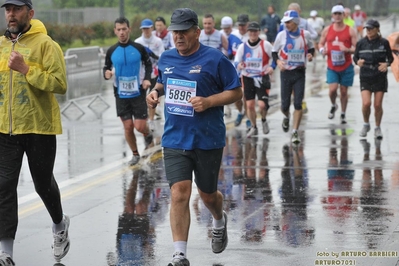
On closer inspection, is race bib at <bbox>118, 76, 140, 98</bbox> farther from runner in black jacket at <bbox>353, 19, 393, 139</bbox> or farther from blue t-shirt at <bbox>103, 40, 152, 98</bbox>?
runner in black jacket at <bbox>353, 19, 393, 139</bbox>

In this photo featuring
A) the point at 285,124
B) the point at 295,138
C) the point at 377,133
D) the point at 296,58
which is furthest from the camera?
the point at 285,124

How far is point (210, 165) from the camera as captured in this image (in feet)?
23.4

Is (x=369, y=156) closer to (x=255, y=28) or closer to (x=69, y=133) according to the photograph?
(x=255, y=28)

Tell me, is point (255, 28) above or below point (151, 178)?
above

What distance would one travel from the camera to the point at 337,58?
53.6 ft

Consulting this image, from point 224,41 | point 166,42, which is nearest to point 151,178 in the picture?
point 224,41

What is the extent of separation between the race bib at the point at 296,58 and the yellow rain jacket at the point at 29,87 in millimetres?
7804

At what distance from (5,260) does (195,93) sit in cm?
185

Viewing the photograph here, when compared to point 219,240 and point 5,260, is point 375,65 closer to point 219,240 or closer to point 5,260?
point 219,240

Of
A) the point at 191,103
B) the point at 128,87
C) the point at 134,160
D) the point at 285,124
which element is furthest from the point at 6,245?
the point at 285,124

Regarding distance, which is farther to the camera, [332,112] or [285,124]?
[332,112]

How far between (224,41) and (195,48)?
33.3 ft

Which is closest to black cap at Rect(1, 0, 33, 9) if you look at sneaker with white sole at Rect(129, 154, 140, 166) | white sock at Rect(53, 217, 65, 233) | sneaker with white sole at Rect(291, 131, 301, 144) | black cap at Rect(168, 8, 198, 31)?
black cap at Rect(168, 8, 198, 31)

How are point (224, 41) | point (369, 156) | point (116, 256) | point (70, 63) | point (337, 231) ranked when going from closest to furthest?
point (116, 256) < point (337, 231) < point (369, 156) < point (224, 41) < point (70, 63)
